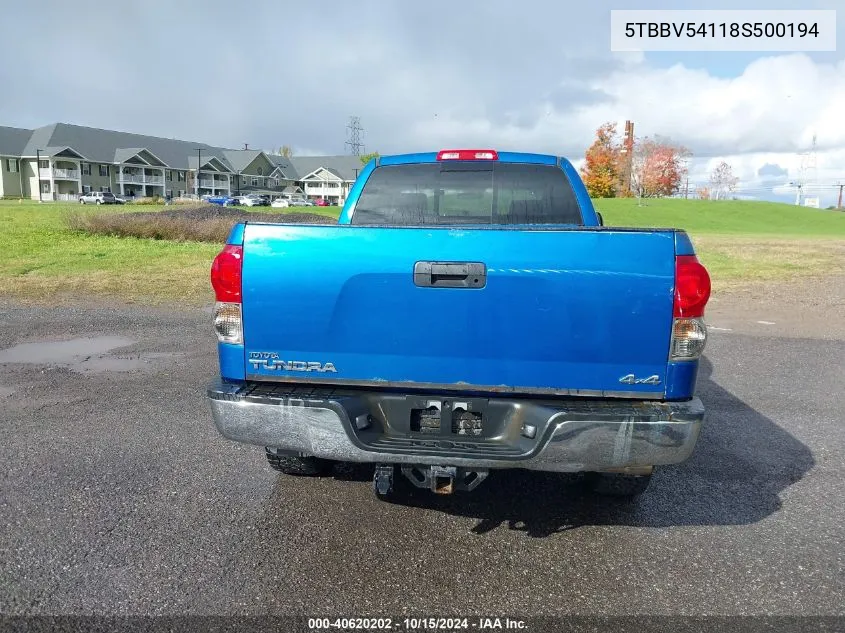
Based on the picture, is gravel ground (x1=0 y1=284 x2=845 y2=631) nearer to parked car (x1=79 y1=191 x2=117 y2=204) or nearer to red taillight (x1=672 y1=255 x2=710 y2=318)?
red taillight (x1=672 y1=255 x2=710 y2=318)

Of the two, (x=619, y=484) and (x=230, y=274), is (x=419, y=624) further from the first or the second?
(x=230, y=274)

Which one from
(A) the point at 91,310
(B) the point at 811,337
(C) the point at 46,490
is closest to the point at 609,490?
(C) the point at 46,490

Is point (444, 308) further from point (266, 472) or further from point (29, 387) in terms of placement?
point (29, 387)

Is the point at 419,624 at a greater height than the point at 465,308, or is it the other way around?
the point at 465,308

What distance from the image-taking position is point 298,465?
12.8 ft

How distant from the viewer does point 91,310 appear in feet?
32.1

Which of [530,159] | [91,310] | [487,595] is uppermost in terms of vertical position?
[530,159]

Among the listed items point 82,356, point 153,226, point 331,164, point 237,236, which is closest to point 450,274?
point 237,236

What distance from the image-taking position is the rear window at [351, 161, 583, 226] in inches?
166

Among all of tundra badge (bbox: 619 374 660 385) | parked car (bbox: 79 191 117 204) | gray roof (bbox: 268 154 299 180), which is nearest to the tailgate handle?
tundra badge (bbox: 619 374 660 385)

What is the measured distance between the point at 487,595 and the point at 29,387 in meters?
5.08

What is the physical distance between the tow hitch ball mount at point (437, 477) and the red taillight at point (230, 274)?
3.55 feet

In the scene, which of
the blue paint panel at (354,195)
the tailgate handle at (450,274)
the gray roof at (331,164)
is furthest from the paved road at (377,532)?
the gray roof at (331,164)

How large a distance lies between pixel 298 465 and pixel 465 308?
175cm
